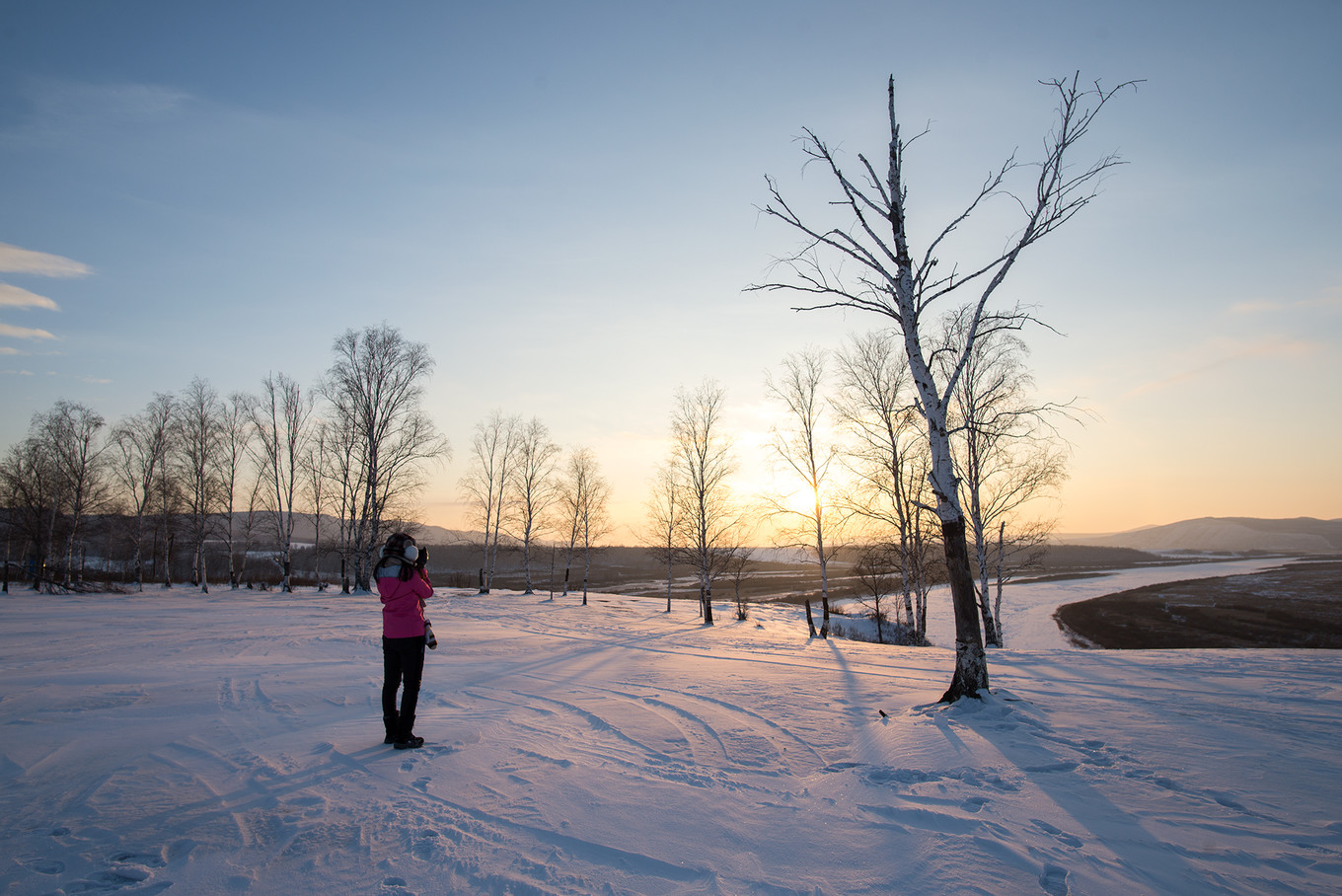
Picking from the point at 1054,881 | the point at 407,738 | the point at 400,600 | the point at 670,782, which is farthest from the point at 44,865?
the point at 1054,881

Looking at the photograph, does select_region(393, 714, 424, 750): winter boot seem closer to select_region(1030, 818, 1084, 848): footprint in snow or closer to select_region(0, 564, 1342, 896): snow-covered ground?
select_region(0, 564, 1342, 896): snow-covered ground

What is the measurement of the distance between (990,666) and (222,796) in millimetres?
11604

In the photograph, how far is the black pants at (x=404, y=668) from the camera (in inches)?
216

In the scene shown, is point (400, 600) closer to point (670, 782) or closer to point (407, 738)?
point (407, 738)

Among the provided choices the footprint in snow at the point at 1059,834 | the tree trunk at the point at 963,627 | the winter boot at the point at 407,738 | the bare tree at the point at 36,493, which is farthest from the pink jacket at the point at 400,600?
the bare tree at the point at 36,493

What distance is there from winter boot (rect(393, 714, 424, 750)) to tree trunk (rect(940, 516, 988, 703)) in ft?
19.6

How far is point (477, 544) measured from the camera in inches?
1441

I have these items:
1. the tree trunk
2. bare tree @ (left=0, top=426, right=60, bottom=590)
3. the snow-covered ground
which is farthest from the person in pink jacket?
bare tree @ (left=0, top=426, right=60, bottom=590)

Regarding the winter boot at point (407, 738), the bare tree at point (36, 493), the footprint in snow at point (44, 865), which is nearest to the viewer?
the footprint in snow at point (44, 865)

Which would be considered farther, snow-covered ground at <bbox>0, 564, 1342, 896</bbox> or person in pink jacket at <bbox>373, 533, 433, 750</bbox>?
person in pink jacket at <bbox>373, 533, 433, 750</bbox>

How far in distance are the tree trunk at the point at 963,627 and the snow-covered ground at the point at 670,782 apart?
0.27 meters

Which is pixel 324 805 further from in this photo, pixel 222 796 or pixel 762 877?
pixel 762 877

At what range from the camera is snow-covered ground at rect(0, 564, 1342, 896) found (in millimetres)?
3242

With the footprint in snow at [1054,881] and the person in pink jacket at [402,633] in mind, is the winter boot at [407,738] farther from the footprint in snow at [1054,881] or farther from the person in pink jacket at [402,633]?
the footprint in snow at [1054,881]
